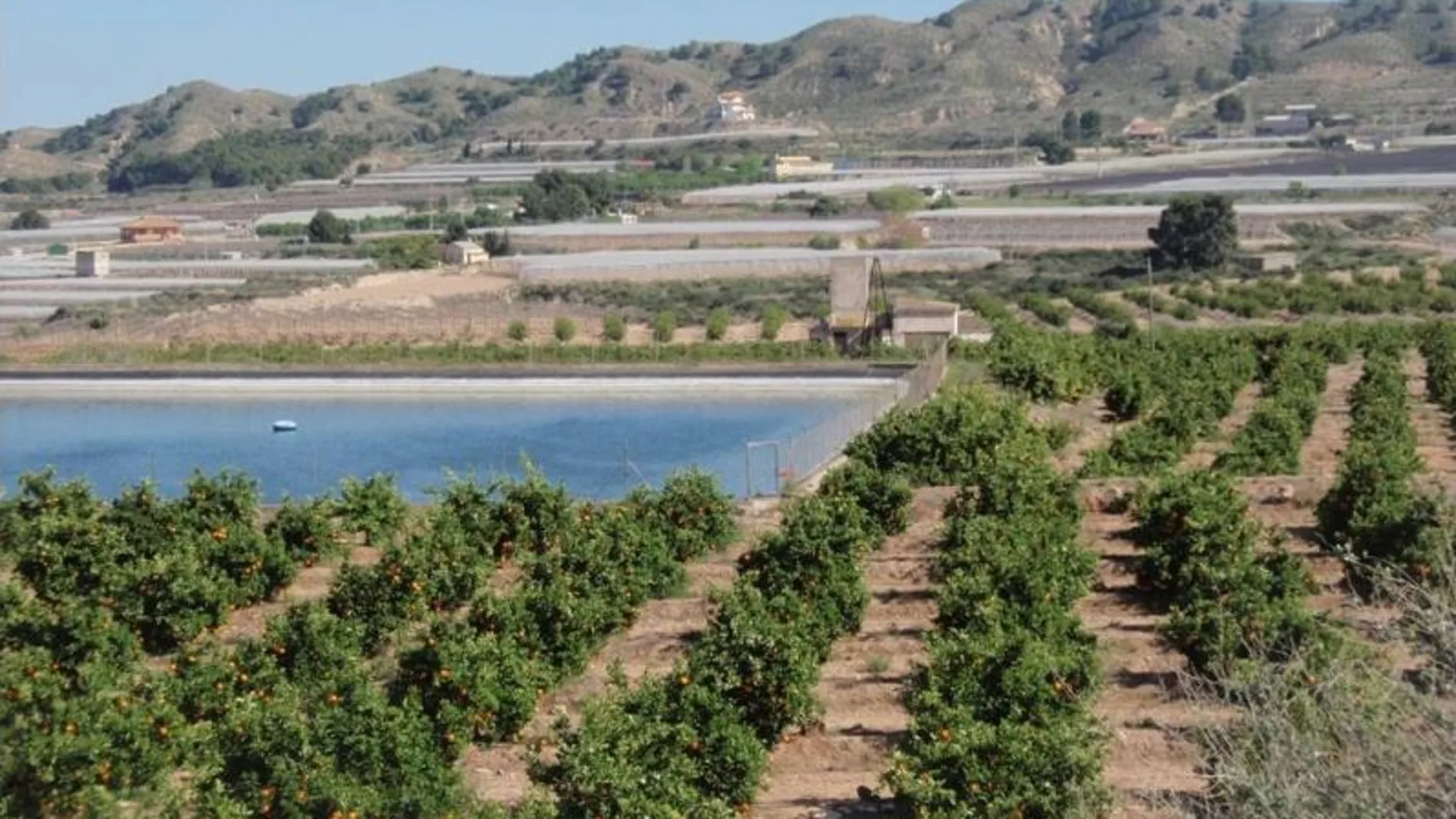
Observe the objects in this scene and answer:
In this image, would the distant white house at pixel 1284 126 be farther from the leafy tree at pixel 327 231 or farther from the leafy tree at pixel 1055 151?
the leafy tree at pixel 327 231

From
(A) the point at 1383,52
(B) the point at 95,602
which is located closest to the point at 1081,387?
(B) the point at 95,602

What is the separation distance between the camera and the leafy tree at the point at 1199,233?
42875 millimetres

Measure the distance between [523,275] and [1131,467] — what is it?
28193mm

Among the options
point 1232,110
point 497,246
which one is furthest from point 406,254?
point 1232,110

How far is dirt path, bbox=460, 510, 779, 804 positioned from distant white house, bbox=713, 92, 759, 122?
95128 mm

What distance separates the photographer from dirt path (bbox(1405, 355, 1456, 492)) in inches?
699

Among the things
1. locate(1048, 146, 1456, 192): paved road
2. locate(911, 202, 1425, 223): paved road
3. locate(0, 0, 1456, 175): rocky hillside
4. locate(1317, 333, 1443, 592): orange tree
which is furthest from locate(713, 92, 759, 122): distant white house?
locate(1317, 333, 1443, 592): orange tree

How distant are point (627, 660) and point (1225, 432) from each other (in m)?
10.8

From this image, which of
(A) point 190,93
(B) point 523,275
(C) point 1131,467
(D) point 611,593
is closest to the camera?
(D) point 611,593

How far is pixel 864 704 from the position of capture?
10656 millimetres

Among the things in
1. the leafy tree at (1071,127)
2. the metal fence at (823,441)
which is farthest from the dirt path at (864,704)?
the leafy tree at (1071,127)

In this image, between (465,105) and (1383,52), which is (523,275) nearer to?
(1383,52)

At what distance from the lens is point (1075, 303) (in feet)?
125

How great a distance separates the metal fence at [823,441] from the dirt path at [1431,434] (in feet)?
16.1
